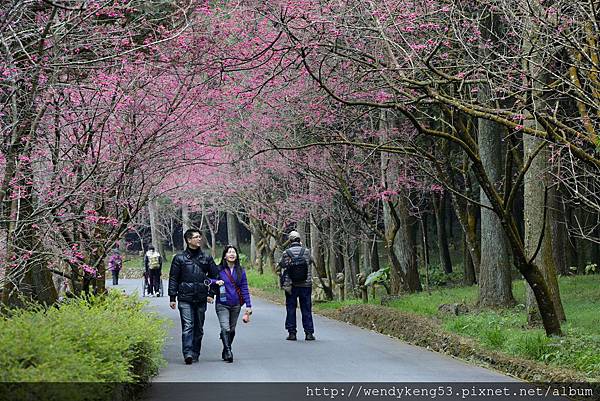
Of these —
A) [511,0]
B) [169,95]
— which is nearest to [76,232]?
[169,95]

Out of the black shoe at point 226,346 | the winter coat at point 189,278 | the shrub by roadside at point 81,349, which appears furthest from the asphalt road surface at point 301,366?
the winter coat at point 189,278

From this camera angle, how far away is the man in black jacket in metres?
13.2

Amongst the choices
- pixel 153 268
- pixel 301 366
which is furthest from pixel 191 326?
pixel 153 268

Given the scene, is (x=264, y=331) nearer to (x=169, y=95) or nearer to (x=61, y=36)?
(x=169, y=95)

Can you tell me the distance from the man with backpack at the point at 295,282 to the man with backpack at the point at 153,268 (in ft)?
50.1

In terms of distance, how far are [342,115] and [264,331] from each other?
20.2 ft

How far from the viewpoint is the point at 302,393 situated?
10.1 metres

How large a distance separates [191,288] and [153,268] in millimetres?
19151

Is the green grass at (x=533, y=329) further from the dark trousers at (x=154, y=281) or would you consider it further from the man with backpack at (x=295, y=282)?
the dark trousers at (x=154, y=281)

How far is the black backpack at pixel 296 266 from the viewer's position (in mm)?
16484

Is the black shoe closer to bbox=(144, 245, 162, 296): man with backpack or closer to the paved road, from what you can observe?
the paved road

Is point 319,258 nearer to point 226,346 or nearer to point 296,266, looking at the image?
point 296,266

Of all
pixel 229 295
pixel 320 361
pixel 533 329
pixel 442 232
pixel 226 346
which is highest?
pixel 442 232

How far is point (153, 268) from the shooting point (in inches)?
1260
